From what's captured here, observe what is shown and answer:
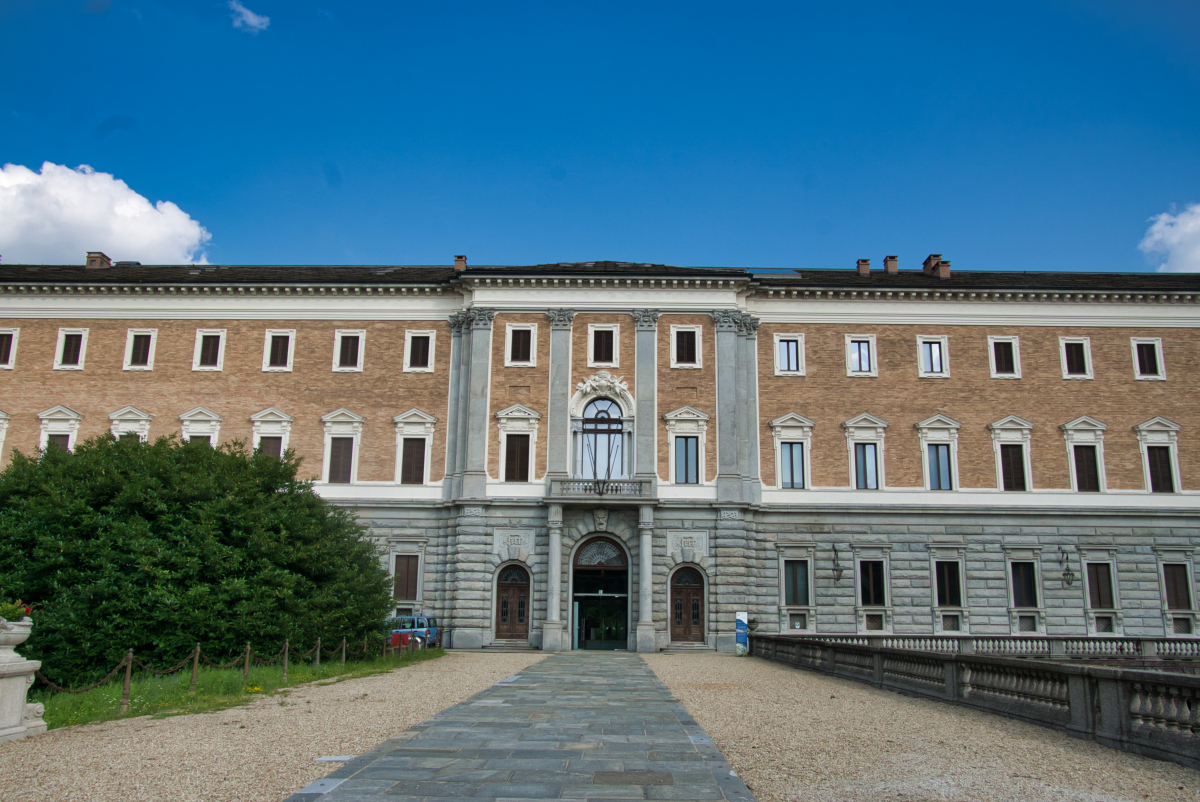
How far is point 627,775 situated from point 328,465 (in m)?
29.2

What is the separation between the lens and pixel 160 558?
18578mm

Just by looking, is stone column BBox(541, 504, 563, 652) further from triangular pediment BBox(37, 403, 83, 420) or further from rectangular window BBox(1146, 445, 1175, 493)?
rectangular window BBox(1146, 445, 1175, 493)

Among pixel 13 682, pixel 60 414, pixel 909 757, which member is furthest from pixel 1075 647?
pixel 60 414

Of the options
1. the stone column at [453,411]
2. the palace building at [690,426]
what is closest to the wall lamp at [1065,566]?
the palace building at [690,426]

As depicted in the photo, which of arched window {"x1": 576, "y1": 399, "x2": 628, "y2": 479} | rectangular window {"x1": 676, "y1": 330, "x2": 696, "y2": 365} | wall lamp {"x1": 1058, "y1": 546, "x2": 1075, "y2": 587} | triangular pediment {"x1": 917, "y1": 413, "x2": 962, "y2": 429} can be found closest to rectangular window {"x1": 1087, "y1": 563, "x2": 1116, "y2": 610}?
wall lamp {"x1": 1058, "y1": 546, "x2": 1075, "y2": 587}

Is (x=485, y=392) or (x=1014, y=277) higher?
(x=1014, y=277)

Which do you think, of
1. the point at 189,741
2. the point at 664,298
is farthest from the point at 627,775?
the point at 664,298

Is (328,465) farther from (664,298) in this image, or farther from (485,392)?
(664,298)

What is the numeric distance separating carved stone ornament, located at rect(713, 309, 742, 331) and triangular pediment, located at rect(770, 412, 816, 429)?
13.4 ft

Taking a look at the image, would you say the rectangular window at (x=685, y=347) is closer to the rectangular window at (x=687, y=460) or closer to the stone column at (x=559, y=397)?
the rectangular window at (x=687, y=460)

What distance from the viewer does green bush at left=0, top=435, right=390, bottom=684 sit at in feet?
58.8

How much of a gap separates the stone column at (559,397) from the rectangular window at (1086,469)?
20.5 m

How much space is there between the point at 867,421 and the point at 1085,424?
28.8ft

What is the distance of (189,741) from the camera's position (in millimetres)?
10773
